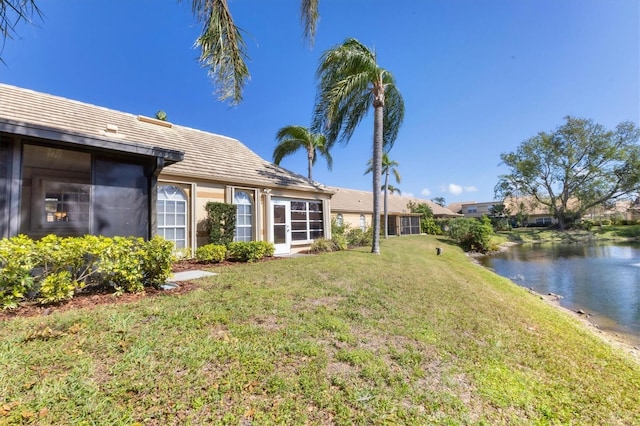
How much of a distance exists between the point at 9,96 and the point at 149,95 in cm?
543

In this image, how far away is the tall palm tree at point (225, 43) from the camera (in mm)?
4945

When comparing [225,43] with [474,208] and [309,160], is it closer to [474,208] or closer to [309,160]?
[309,160]

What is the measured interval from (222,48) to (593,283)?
16.6m

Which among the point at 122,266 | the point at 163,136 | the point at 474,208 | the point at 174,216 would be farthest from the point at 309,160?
the point at 474,208

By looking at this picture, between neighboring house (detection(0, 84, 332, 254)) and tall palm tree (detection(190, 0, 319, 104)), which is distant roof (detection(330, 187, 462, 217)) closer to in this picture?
neighboring house (detection(0, 84, 332, 254))

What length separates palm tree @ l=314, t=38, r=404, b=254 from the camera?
1020 cm

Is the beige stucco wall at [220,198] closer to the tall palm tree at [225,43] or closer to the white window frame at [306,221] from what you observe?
the white window frame at [306,221]

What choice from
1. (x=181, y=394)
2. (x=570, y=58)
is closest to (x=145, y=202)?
(x=181, y=394)

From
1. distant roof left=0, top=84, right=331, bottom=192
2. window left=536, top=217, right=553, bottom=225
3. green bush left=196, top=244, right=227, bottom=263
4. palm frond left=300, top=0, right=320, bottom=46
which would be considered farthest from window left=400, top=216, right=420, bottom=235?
window left=536, top=217, right=553, bottom=225

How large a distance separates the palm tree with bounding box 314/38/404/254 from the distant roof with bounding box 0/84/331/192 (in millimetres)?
2962

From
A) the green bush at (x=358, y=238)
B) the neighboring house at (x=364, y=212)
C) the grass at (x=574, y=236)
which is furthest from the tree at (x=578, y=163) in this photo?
the green bush at (x=358, y=238)

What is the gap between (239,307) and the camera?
4.30m

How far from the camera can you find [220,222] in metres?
9.41

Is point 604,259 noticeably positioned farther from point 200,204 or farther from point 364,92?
point 200,204
